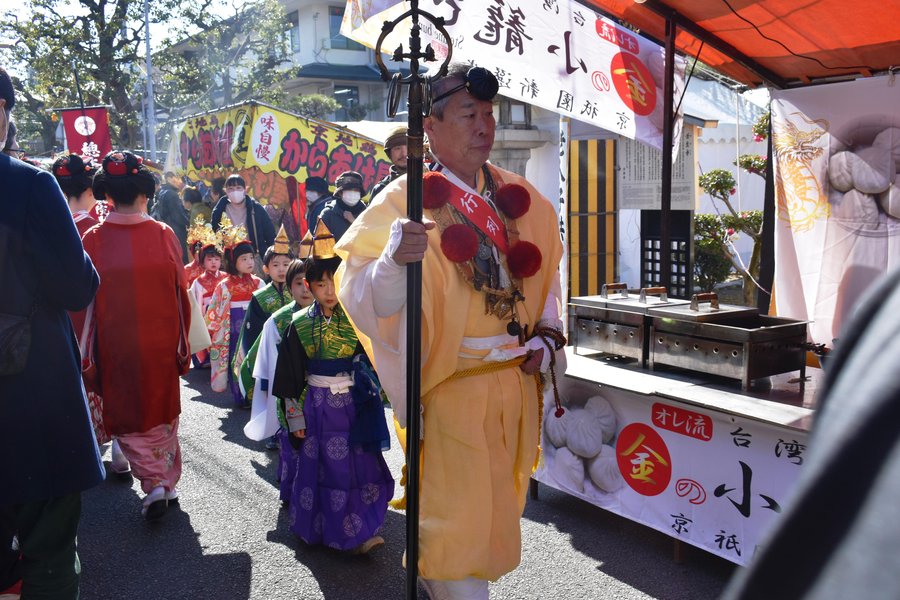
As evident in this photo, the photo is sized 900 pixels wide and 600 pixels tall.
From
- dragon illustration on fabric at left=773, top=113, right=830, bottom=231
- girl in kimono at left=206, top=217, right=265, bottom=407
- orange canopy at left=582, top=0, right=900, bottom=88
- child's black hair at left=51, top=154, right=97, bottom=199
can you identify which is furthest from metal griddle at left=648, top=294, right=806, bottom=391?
girl in kimono at left=206, top=217, right=265, bottom=407

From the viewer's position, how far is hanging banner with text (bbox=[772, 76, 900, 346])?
5164 millimetres

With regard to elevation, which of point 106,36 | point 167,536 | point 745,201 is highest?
→ point 106,36

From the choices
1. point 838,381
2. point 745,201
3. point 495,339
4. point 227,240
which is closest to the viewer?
point 838,381

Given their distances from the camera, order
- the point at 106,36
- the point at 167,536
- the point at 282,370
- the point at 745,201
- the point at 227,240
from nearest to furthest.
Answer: the point at 282,370, the point at 167,536, the point at 227,240, the point at 745,201, the point at 106,36

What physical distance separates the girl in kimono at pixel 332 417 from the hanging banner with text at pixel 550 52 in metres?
1.90

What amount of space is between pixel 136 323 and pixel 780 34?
A: 4.23 m

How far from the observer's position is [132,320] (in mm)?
4793

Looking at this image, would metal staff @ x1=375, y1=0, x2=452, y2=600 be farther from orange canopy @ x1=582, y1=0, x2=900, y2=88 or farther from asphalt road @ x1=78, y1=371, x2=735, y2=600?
orange canopy @ x1=582, y1=0, x2=900, y2=88

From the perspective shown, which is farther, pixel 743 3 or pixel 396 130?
pixel 396 130

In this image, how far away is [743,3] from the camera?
4.47 m

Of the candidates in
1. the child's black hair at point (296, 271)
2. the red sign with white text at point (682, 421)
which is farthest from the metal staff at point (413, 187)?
the child's black hair at point (296, 271)

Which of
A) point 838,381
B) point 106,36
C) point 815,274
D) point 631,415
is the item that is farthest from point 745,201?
point 106,36

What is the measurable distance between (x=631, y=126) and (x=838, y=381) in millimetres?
5083

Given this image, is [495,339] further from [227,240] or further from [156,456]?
[227,240]
